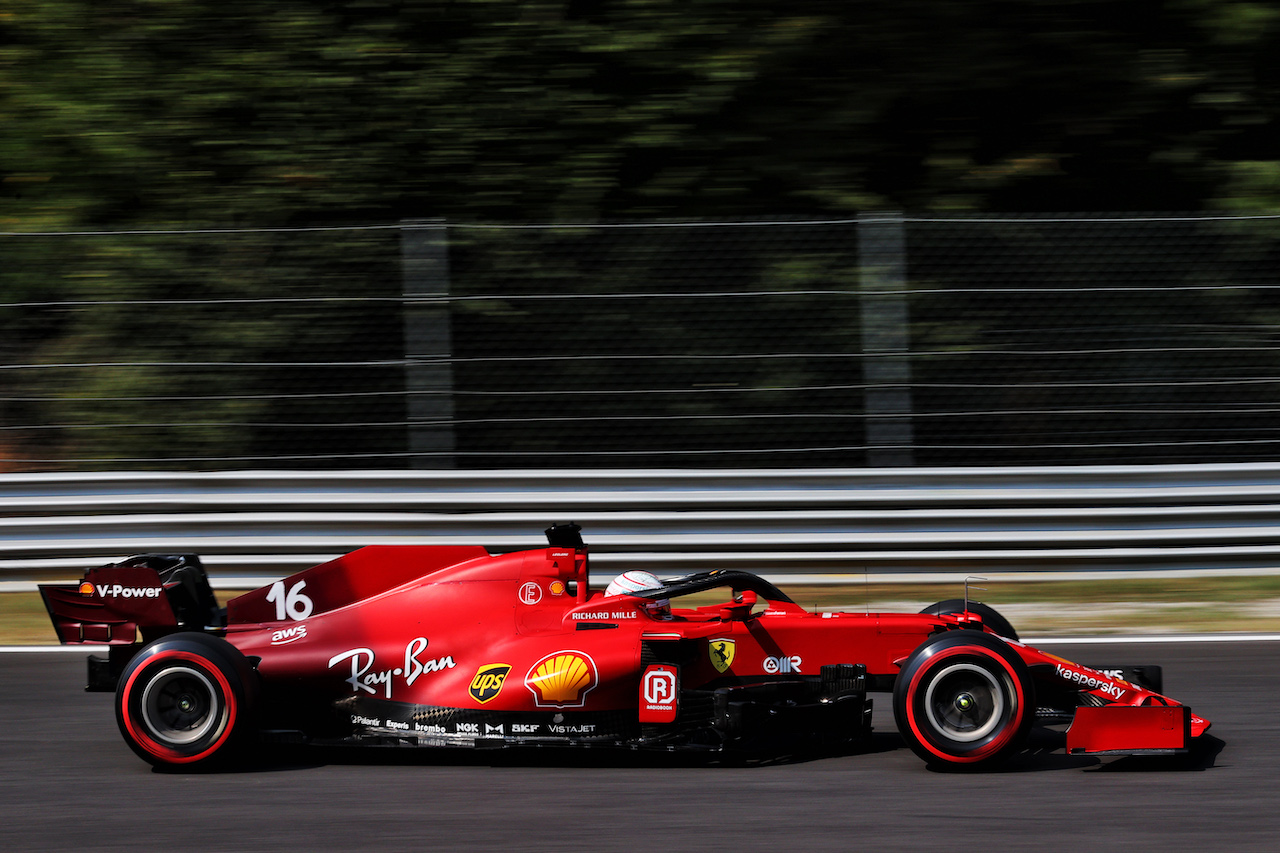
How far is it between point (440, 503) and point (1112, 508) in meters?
4.05

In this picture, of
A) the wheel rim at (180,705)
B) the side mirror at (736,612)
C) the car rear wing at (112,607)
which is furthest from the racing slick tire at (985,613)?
the car rear wing at (112,607)

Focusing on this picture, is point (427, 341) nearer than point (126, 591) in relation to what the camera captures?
No

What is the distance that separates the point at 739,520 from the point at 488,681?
3545 mm

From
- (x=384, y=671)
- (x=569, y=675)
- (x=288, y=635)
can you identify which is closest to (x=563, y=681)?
(x=569, y=675)

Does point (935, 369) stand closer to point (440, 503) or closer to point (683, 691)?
point (440, 503)

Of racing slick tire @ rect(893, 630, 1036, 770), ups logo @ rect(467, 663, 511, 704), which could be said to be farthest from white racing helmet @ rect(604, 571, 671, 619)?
racing slick tire @ rect(893, 630, 1036, 770)

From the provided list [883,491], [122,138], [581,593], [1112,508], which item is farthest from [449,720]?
[122,138]

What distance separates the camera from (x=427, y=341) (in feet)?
28.3

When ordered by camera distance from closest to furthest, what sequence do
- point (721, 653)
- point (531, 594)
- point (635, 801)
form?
point (635, 801) → point (721, 653) → point (531, 594)

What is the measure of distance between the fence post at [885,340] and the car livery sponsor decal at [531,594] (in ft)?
12.1

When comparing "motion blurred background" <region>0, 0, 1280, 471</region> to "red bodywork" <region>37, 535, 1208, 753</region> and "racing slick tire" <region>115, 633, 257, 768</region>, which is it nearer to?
"red bodywork" <region>37, 535, 1208, 753</region>

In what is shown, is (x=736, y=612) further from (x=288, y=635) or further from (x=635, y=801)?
(x=288, y=635)

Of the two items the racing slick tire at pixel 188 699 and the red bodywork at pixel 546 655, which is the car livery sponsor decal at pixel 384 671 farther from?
the racing slick tire at pixel 188 699

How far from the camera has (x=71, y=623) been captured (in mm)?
5488
